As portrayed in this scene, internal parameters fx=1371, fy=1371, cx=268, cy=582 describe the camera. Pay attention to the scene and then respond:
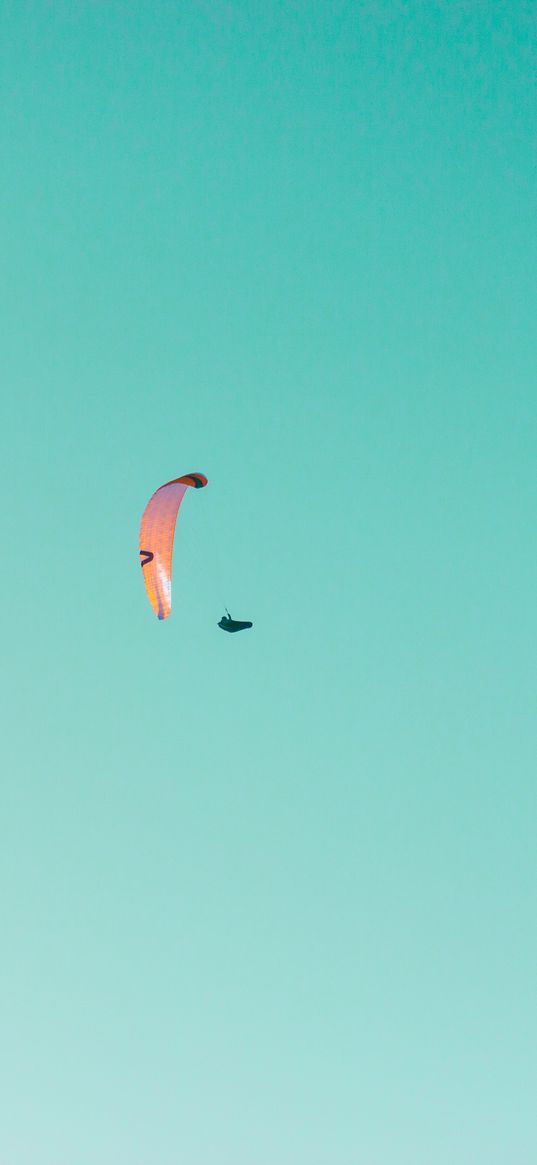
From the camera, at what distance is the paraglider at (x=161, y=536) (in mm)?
54094

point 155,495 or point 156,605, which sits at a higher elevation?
point 155,495

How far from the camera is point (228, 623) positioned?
54344 mm

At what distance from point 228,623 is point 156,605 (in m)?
2.95

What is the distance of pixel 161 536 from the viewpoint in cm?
5544

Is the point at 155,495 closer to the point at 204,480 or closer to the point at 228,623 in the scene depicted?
the point at 204,480

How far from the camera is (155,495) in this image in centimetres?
5522

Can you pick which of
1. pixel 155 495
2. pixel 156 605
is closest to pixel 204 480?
pixel 155 495

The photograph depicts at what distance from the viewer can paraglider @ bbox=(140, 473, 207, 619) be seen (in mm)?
54094

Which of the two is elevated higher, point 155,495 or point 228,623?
point 155,495

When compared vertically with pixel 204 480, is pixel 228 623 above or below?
below

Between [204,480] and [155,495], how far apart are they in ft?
6.98

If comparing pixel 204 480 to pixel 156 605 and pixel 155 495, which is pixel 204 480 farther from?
pixel 156 605

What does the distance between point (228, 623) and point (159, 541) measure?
4.43m

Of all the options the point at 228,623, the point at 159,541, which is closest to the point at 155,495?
the point at 159,541
